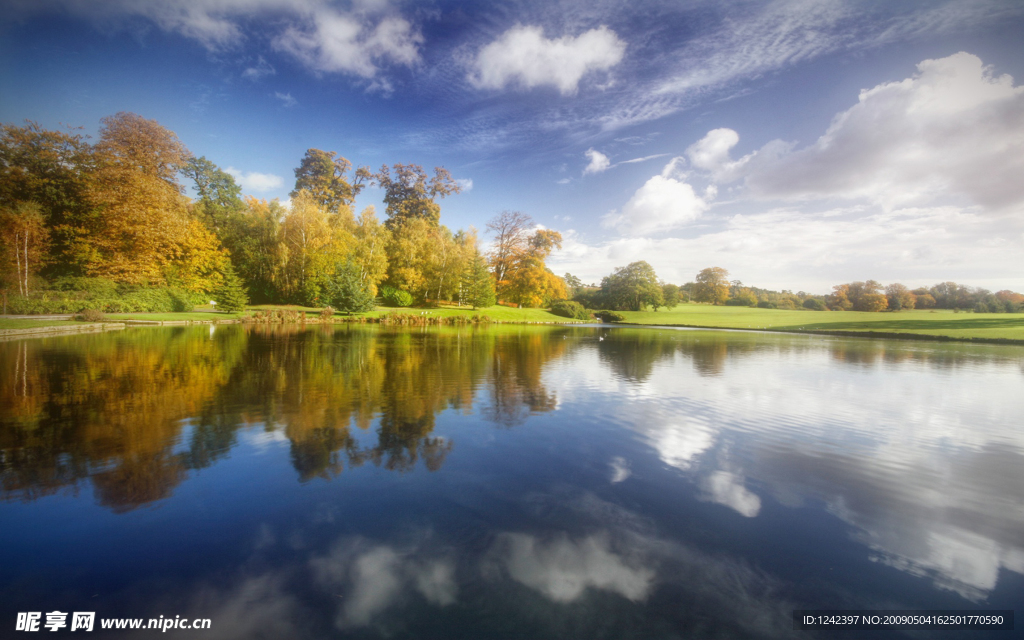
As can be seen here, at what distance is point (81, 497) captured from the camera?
3.95 metres

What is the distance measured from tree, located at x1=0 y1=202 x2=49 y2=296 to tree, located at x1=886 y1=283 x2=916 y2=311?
263 ft

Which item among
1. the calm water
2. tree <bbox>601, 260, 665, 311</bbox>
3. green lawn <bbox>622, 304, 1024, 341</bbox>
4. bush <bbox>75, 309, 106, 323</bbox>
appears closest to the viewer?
the calm water

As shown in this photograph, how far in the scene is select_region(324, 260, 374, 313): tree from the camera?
3722 cm

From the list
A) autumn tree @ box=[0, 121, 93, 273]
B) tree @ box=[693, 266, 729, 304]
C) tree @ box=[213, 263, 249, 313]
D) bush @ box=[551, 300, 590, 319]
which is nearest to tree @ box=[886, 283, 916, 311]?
tree @ box=[693, 266, 729, 304]

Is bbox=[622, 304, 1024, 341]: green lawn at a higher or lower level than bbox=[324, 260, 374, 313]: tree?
lower

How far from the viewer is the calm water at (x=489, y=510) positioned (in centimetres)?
273

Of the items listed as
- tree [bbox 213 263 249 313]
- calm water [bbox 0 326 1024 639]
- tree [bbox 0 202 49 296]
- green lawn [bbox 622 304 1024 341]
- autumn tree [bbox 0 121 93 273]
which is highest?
autumn tree [bbox 0 121 93 273]

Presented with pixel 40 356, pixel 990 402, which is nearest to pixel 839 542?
pixel 990 402

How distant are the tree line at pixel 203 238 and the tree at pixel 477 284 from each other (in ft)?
0.42

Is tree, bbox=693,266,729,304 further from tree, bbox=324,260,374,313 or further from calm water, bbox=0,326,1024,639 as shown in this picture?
calm water, bbox=0,326,1024,639

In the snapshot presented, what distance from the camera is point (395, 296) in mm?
45531

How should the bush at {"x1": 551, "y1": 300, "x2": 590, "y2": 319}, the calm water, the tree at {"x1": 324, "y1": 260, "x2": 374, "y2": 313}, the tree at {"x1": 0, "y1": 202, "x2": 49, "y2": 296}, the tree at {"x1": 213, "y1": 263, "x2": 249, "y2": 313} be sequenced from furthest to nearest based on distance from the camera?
the bush at {"x1": 551, "y1": 300, "x2": 590, "y2": 319} → the tree at {"x1": 324, "y1": 260, "x2": 374, "y2": 313} → the tree at {"x1": 213, "y1": 263, "x2": 249, "y2": 313} → the tree at {"x1": 0, "y1": 202, "x2": 49, "y2": 296} → the calm water

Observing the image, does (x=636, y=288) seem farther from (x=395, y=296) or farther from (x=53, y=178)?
(x=53, y=178)

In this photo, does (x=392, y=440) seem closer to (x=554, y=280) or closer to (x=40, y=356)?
(x=40, y=356)
